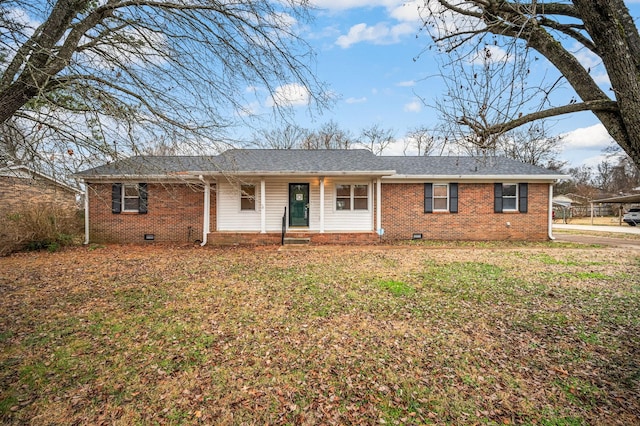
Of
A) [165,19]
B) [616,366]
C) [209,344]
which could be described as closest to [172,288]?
[209,344]

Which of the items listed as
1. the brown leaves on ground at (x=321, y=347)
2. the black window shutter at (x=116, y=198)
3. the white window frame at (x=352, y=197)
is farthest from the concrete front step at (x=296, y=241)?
the black window shutter at (x=116, y=198)

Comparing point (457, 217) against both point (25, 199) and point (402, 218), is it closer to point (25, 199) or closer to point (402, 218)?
point (402, 218)

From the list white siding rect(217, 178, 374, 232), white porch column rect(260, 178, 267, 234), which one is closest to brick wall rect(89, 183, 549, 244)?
white siding rect(217, 178, 374, 232)

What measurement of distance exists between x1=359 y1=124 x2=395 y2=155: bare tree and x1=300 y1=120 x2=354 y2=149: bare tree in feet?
6.31

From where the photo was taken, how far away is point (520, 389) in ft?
9.72

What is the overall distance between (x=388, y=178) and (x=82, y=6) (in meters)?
11.3

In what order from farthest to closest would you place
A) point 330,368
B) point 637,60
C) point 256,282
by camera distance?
point 256,282 < point 330,368 < point 637,60

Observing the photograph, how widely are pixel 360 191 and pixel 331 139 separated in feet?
63.4

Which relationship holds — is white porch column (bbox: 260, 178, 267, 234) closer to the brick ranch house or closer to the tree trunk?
the brick ranch house

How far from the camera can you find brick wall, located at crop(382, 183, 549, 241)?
1335cm

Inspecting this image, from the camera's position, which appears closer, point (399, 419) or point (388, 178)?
point (399, 419)

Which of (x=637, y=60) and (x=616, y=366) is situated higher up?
(x=637, y=60)

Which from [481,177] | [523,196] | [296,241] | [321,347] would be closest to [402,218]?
[481,177]

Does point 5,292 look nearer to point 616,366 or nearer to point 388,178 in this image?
point 616,366
